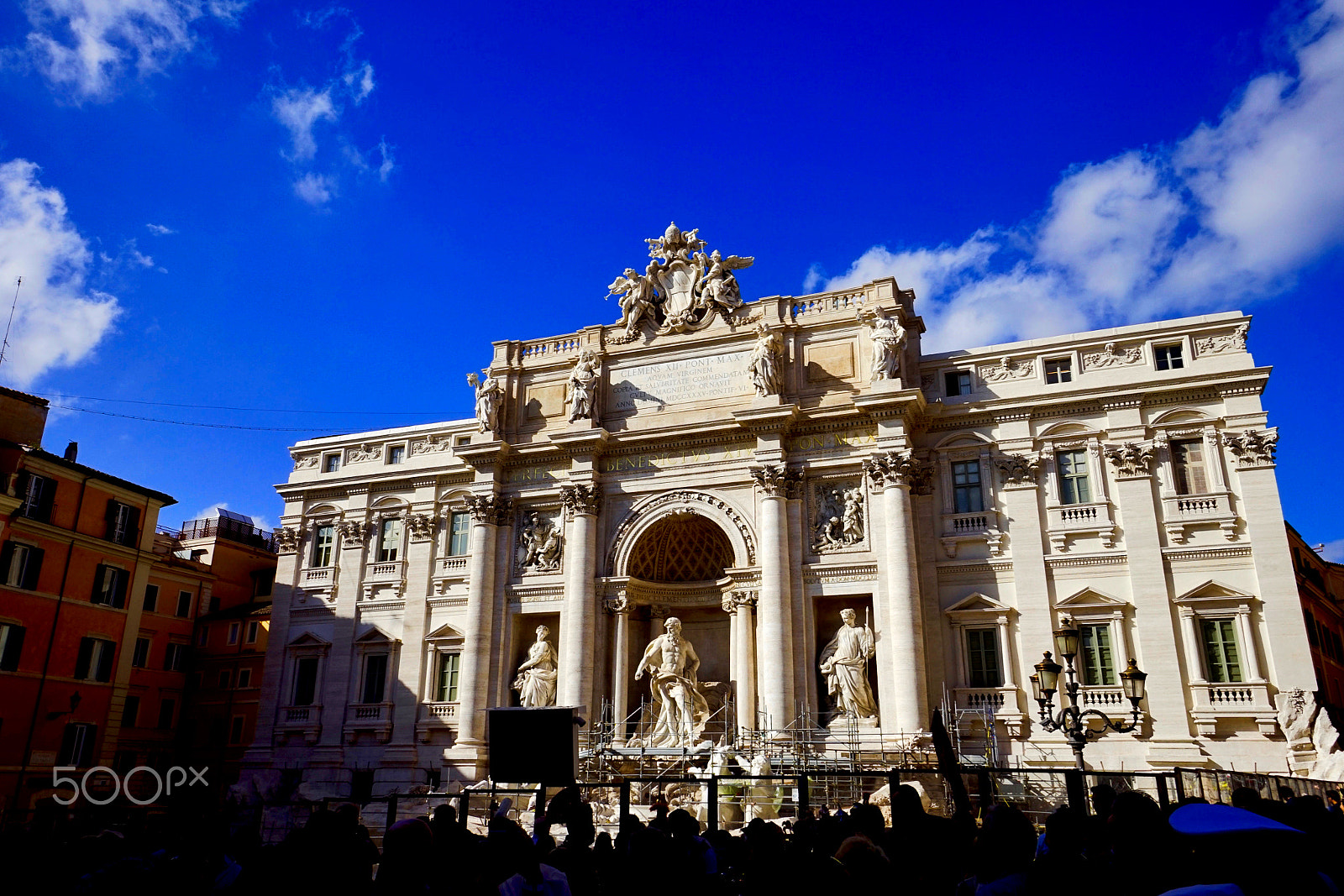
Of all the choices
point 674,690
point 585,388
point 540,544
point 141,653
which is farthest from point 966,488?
point 141,653

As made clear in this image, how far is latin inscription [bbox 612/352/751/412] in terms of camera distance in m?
32.5

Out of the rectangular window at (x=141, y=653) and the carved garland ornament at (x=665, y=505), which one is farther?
the rectangular window at (x=141, y=653)

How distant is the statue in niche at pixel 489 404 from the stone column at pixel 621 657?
8.21m

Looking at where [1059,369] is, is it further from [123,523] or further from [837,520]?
[123,523]

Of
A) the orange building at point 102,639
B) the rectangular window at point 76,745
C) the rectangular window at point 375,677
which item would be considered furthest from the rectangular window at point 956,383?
the rectangular window at point 76,745

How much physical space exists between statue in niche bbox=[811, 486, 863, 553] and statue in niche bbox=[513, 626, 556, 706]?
9.54 m

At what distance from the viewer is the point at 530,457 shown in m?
34.1

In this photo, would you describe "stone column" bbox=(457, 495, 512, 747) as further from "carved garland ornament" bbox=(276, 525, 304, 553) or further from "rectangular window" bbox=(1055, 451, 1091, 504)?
"rectangular window" bbox=(1055, 451, 1091, 504)

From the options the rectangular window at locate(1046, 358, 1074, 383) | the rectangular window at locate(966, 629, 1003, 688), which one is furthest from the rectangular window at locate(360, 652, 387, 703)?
the rectangular window at locate(1046, 358, 1074, 383)

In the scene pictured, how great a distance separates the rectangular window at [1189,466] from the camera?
89.3 feet

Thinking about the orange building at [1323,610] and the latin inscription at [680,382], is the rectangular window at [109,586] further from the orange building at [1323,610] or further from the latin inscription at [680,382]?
the orange building at [1323,610]

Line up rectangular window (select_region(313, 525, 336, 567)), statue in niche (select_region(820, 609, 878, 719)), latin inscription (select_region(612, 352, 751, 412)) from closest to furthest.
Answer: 1. statue in niche (select_region(820, 609, 878, 719))
2. latin inscription (select_region(612, 352, 751, 412))
3. rectangular window (select_region(313, 525, 336, 567))

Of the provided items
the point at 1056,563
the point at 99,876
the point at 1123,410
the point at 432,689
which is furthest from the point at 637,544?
the point at 99,876

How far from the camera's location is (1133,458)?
27578 millimetres
